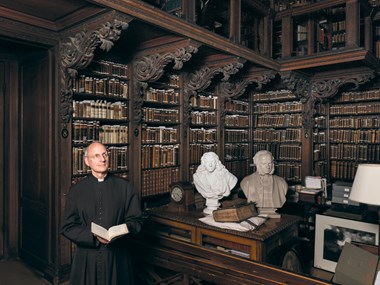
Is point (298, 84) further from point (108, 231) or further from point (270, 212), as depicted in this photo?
point (108, 231)

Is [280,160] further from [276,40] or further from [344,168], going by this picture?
[276,40]

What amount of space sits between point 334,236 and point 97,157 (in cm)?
283

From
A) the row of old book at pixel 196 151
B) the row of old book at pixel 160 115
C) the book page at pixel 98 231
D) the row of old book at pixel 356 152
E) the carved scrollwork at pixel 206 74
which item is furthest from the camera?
the row of old book at pixel 356 152

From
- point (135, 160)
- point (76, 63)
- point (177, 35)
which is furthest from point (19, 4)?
point (135, 160)

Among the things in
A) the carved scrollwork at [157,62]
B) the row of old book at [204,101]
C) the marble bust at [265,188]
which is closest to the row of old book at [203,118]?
the row of old book at [204,101]

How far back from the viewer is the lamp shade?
2.28 m

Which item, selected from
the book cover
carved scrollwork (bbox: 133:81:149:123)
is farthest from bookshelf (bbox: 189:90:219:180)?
the book cover

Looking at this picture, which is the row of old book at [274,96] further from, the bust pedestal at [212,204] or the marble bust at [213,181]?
the bust pedestal at [212,204]

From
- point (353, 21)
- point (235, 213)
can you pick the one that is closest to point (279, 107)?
point (353, 21)

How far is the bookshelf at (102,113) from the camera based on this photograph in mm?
3723

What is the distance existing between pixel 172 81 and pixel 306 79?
98.0 inches

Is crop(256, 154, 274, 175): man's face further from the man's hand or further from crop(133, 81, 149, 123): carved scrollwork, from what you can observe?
the man's hand

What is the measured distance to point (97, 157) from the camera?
86.4 inches

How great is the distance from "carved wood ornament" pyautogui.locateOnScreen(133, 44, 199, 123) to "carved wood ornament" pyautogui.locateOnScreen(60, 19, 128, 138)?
2.59 feet
